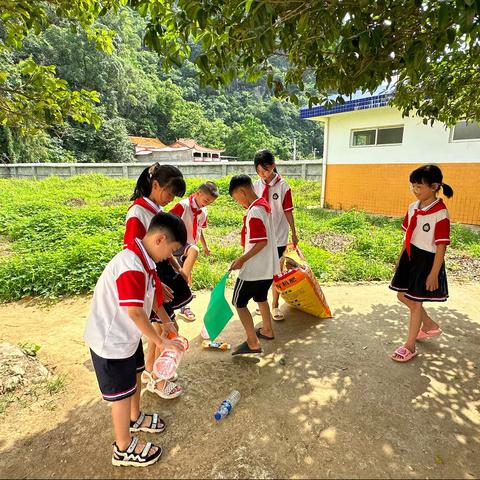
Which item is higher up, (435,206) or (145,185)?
(145,185)

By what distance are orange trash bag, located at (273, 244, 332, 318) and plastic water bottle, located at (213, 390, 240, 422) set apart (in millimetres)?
1237

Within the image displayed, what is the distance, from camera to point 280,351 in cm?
314

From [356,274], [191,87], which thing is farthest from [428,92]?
[191,87]

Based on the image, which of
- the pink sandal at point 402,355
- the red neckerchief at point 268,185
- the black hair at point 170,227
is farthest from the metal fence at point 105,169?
the black hair at point 170,227

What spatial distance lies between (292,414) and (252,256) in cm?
118

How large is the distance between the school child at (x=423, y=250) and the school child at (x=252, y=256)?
44.6 inches

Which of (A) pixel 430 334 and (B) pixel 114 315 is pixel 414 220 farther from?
(B) pixel 114 315

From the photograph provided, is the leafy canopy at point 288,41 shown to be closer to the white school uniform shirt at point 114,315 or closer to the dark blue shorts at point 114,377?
the white school uniform shirt at point 114,315

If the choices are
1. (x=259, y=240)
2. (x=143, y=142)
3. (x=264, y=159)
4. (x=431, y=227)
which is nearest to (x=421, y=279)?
(x=431, y=227)

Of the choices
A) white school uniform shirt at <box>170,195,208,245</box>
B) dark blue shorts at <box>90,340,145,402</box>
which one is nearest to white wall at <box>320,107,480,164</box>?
white school uniform shirt at <box>170,195,208,245</box>

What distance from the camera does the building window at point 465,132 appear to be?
8727 millimetres

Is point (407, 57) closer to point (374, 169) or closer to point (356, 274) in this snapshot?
point (356, 274)

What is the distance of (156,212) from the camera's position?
7.79 ft

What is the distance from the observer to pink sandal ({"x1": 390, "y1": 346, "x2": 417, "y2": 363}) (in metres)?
2.91
